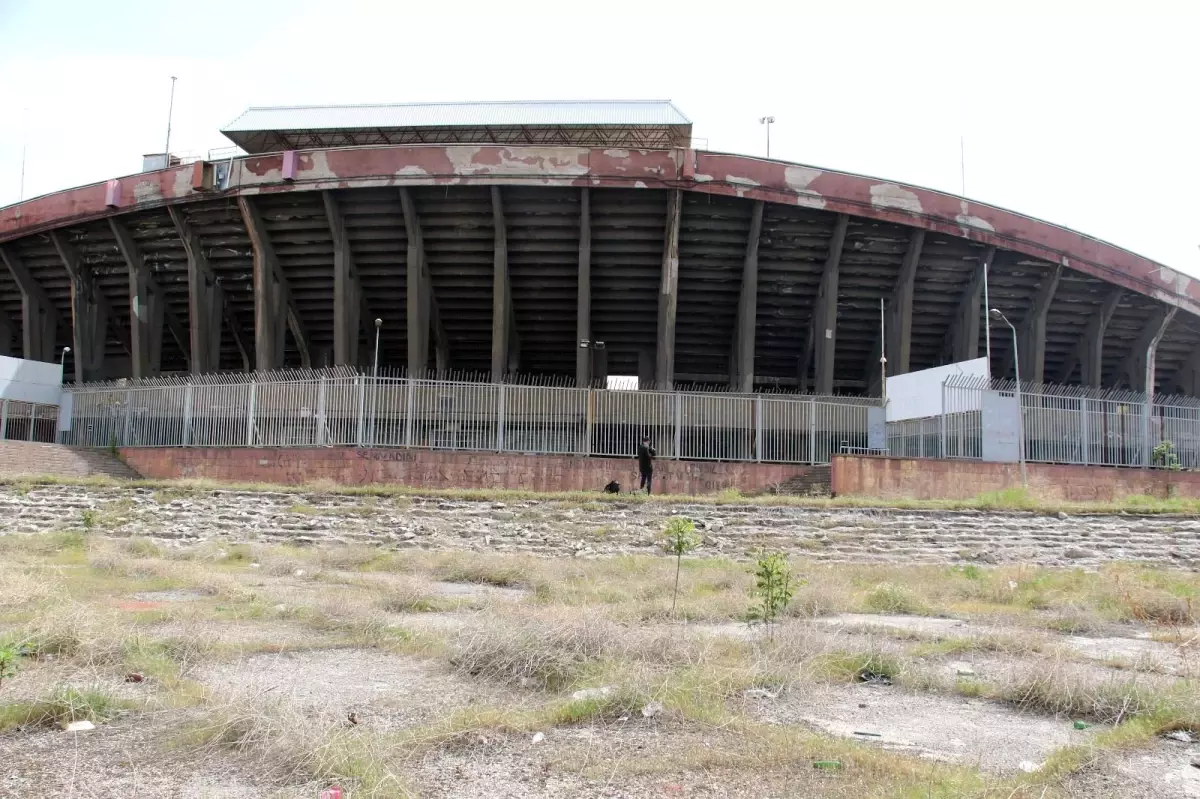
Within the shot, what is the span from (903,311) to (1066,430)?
670cm

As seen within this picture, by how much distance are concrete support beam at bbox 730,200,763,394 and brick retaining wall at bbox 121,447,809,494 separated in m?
5.39

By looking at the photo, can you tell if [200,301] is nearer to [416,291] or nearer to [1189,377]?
[416,291]

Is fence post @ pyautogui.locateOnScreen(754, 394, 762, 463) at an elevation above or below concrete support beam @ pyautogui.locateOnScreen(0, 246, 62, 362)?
below

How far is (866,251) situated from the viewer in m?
26.8

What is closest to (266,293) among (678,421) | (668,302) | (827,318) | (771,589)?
(668,302)

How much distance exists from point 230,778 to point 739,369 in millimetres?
24333

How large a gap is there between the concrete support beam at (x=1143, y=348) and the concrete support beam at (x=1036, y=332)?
333cm

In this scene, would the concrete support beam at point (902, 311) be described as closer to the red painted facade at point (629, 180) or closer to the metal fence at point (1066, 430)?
the red painted facade at point (629, 180)

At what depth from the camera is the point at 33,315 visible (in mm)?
30953

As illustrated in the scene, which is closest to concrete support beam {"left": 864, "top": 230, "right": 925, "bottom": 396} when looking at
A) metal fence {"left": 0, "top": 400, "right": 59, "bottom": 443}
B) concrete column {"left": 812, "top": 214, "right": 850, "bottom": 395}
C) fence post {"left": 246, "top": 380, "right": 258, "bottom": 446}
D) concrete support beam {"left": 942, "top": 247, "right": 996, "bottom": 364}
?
concrete support beam {"left": 942, "top": 247, "right": 996, "bottom": 364}

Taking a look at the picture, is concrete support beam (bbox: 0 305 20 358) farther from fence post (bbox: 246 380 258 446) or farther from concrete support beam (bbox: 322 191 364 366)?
fence post (bbox: 246 380 258 446)

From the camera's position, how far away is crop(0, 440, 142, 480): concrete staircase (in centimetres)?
2195

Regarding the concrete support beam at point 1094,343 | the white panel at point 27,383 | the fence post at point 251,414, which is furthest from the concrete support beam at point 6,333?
the concrete support beam at point 1094,343

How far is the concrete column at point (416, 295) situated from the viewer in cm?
2612
